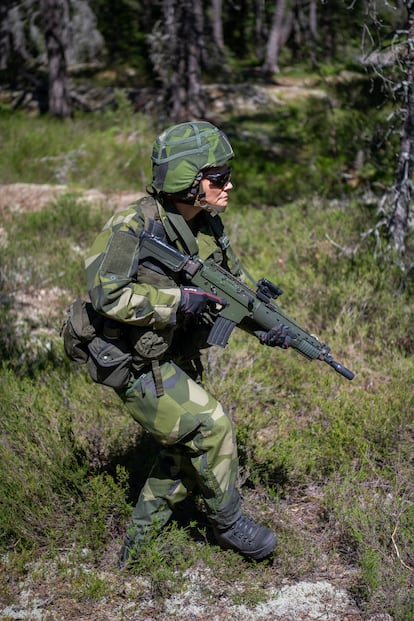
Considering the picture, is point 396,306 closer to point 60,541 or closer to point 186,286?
point 186,286

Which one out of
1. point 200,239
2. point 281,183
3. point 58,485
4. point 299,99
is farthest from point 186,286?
point 299,99

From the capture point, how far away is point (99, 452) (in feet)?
12.8

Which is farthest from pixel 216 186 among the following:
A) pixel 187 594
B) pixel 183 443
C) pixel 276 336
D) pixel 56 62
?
pixel 56 62

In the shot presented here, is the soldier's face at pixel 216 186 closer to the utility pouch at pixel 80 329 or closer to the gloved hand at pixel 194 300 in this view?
the gloved hand at pixel 194 300

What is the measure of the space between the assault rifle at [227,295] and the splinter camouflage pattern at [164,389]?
8cm

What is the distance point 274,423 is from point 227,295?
4.71ft

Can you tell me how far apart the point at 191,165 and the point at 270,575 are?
2.04 meters

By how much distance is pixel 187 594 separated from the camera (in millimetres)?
3162

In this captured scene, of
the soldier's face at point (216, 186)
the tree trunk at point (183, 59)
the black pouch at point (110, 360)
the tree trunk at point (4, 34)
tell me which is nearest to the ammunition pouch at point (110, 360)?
the black pouch at point (110, 360)

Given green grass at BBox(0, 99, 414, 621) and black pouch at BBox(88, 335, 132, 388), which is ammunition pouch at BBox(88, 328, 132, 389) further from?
green grass at BBox(0, 99, 414, 621)

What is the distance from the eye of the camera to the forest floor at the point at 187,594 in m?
3.03

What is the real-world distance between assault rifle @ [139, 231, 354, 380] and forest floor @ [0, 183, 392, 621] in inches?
41.5

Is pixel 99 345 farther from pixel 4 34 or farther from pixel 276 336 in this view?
pixel 4 34

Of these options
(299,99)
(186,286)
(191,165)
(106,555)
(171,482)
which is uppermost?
(191,165)
